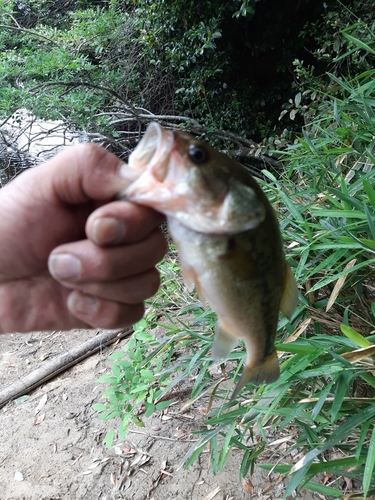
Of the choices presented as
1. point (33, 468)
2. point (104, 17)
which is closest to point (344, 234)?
point (33, 468)

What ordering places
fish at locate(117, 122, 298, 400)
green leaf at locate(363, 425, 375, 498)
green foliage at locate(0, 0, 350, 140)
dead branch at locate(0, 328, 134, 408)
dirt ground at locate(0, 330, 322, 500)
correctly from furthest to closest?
green foliage at locate(0, 0, 350, 140) < dead branch at locate(0, 328, 134, 408) < dirt ground at locate(0, 330, 322, 500) < green leaf at locate(363, 425, 375, 498) < fish at locate(117, 122, 298, 400)

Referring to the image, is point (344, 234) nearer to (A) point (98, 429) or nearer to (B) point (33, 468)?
(A) point (98, 429)

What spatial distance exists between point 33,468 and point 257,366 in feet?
9.51

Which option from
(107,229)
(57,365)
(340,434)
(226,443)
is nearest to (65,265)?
(107,229)

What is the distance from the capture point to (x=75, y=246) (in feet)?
3.90

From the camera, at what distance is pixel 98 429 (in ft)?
11.2

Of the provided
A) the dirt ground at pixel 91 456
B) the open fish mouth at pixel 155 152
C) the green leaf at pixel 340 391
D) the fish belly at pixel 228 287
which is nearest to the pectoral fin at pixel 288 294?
the fish belly at pixel 228 287

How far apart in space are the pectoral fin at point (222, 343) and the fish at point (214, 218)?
0.05 m

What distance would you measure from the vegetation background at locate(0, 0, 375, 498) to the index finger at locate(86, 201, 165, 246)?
102 cm

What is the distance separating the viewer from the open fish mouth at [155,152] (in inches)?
39.2

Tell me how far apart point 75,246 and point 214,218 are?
47cm

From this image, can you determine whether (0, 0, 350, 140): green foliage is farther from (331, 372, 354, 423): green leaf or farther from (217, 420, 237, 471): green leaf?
(331, 372, 354, 423): green leaf

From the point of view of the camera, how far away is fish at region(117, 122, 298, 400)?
987mm

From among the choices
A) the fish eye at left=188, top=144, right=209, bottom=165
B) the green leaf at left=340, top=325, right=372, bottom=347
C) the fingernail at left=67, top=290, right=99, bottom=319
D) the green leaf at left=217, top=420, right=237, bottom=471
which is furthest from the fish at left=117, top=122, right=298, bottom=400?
the green leaf at left=217, top=420, right=237, bottom=471
